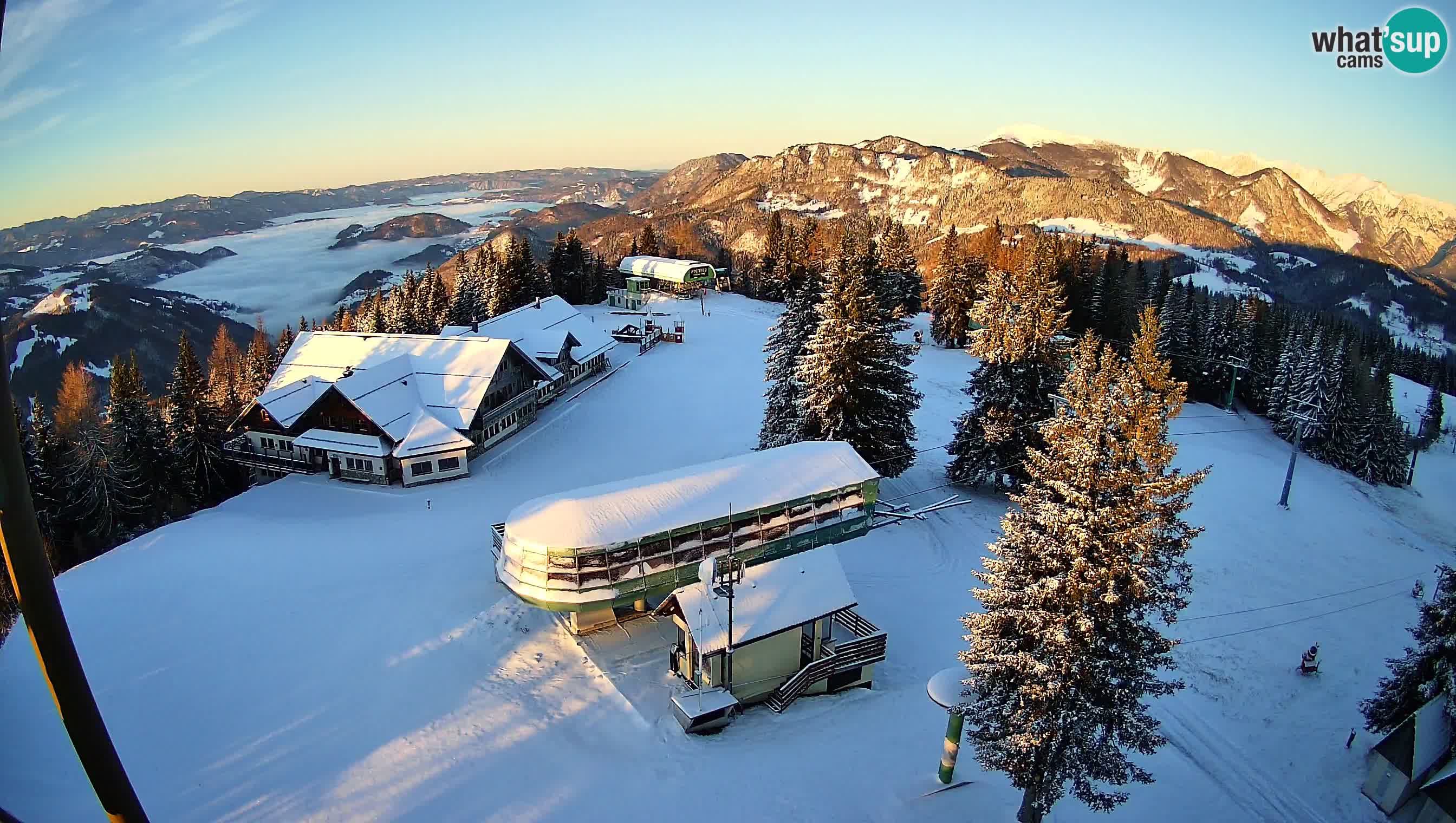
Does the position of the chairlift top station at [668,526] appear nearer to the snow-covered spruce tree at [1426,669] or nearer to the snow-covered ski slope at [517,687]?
the snow-covered ski slope at [517,687]

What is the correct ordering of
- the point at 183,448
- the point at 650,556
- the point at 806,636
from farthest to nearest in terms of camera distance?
the point at 183,448
the point at 650,556
the point at 806,636

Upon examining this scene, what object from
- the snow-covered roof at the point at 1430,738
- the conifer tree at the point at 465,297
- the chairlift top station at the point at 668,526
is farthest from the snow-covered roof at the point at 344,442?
the snow-covered roof at the point at 1430,738

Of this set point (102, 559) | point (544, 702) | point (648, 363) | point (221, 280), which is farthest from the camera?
point (221, 280)

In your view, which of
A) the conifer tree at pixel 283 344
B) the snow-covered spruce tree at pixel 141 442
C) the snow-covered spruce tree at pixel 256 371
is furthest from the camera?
the conifer tree at pixel 283 344

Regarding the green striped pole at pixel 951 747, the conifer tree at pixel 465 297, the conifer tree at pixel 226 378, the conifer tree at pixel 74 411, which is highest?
the conifer tree at pixel 465 297

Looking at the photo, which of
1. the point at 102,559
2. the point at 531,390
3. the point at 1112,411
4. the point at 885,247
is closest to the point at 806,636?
the point at 1112,411

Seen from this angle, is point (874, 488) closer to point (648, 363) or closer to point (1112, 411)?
point (1112, 411)

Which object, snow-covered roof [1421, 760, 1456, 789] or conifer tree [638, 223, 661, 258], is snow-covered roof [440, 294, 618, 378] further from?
snow-covered roof [1421, 760, 1456, 789]
